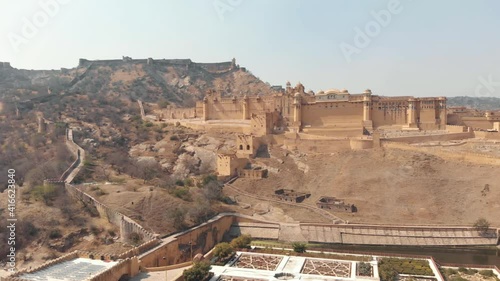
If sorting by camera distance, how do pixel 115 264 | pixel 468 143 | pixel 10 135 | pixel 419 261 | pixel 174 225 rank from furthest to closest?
1. pixel 10 135
2. pixel 468 143
3. pixel 174 225
4. pixel 419 261
5. pixel 115 264

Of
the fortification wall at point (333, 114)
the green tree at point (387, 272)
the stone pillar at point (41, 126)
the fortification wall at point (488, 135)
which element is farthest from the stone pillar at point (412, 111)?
the stone pillar at point (41, 126)

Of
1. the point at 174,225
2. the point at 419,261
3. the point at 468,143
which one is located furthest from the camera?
the point at 468,143

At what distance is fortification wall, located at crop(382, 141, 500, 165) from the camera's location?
39031 millimetres

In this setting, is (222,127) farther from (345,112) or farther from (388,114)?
(388,114)

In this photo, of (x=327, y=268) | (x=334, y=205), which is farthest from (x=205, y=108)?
Answer: (x=327, y=268)

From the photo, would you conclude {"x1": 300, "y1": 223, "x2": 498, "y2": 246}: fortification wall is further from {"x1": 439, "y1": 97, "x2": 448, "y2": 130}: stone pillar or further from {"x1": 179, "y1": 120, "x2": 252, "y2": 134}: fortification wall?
{"x1": 179, "y1": 120, "x2": 252, "y2": 134}: fortification wall

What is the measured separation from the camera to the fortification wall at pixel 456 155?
39.0 metres

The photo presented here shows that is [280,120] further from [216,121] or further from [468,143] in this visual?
[468,143]

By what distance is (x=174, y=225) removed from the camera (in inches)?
1186

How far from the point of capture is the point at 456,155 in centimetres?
4072

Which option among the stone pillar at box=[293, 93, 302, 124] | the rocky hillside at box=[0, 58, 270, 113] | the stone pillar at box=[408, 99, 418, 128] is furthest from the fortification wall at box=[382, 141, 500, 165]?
the rocky hillside at box=[0, 58, 270, 113]

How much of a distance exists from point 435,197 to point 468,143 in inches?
460

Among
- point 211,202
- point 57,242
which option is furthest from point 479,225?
point 57,242

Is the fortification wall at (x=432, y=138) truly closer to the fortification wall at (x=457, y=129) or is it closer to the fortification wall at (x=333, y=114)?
the fortification wall at (x=457, y=129)
